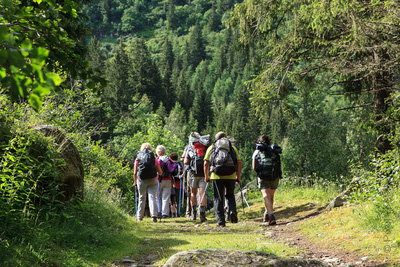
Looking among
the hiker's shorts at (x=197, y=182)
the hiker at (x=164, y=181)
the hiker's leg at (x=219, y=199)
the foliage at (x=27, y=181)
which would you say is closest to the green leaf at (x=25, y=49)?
the foliage at (x=27, y=181)

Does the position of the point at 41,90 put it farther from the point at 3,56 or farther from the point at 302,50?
the point at 302,50

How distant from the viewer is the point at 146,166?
9.44 metres

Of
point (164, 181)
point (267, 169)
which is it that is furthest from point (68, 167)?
point (267, 169)

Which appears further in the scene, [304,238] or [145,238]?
[145,238]

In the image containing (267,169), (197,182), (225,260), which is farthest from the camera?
(197,182)

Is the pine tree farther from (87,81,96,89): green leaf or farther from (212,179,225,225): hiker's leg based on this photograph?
(87,81,96,89): green leaf

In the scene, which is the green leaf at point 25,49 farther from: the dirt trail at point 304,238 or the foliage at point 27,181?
the dirt trail at point 304,238

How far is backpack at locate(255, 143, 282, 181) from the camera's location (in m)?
8.99

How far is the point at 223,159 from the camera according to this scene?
27.4ft

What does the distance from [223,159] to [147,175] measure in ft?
7.09

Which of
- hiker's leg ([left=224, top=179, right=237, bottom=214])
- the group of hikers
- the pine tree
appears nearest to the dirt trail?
the group of hikers

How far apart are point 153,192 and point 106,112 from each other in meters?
55.9

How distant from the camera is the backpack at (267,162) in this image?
8.99 m

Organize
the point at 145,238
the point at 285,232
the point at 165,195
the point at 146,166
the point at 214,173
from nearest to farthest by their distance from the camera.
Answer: the point at 145,238 → the point at 285,232 → the point at 214,173 → the point at 146,166 → the point at 165,195
